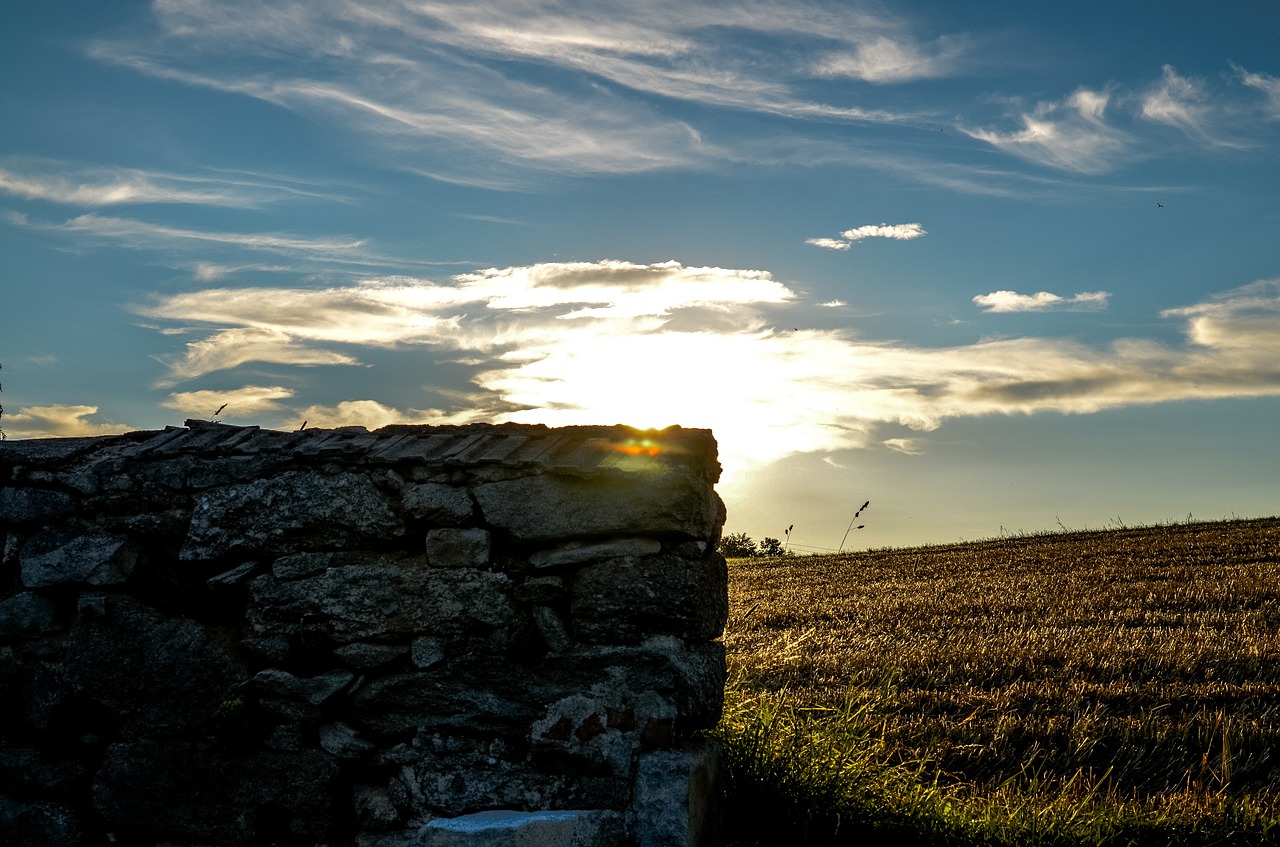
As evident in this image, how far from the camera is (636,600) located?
11.8 ft

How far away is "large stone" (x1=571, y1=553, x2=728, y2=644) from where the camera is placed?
142 inches

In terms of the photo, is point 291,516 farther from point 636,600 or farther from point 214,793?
point 636,600

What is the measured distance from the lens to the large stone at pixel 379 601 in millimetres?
3688

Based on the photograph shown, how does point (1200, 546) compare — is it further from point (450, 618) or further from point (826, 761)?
point (450, 618)

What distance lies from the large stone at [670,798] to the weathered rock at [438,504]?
114cm

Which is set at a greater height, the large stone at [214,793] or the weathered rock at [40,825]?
the large stone at [214,793]

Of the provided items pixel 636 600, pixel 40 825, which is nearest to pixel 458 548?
pixel 636 600

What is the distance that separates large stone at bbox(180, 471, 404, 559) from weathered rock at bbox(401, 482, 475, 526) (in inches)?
4.0

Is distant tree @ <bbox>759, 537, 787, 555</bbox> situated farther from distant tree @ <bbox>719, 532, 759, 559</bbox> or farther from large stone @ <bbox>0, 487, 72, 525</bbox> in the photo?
large stone @ <bbox>0, 487, 72, 525</bbox>

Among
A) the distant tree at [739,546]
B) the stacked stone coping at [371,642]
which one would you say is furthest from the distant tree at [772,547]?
the stacked stone coping at [371,642]

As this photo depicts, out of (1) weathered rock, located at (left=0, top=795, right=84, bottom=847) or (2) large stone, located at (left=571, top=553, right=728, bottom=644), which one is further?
(1) weathered rock, located at (left=0, top=795, right=84, bottom=847)

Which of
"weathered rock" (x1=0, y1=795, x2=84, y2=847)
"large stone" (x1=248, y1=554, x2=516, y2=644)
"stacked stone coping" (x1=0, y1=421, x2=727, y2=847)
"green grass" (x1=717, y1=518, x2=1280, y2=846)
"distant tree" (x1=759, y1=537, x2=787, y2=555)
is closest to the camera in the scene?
"stacked stone coping" (x1=0, y1=421, x2=727, y2=847)

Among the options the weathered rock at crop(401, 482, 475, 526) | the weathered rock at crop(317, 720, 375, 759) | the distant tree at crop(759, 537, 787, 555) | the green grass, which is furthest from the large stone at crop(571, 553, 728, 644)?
the distant tree at crop(759, 537, 787, 555)

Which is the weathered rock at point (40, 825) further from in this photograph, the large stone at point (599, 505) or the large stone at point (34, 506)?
the large stone at point (599, 505)
